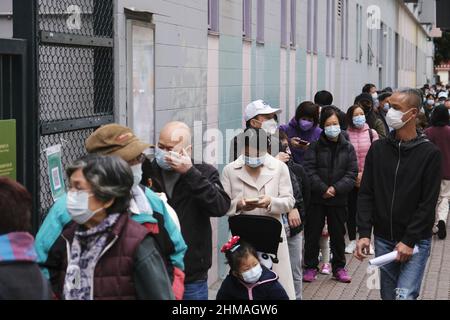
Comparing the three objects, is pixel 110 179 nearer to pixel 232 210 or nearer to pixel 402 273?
pixel 402 273

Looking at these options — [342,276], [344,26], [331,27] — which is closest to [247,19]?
[342,276]

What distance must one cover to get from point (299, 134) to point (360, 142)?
58.9 inches

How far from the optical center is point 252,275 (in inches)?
245

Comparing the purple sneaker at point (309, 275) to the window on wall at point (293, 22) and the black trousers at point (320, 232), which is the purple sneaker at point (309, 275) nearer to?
the black trousers at point (320, 232)

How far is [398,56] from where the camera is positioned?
42.9 metres

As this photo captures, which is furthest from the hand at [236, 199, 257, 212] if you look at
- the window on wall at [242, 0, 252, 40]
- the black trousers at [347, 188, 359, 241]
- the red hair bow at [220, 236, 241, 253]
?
the window on wall at [242, 0, 252, 40]

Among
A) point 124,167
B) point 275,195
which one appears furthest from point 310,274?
point 124,167

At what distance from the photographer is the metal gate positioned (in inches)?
235

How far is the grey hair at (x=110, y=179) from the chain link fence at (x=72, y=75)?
2004mm

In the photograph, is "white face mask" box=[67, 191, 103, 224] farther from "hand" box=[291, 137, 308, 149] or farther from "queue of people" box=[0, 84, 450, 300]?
"hand" box=[291, 137, 308, 149]

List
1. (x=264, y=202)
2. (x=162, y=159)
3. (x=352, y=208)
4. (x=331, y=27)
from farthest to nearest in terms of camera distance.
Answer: (x=331, y=27) < (x=352, y=208) < (x=264, y=202) < (x=162, y=159)

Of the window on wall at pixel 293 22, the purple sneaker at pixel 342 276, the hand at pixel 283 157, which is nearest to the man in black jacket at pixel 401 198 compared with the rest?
the hand at pixel 283 157
